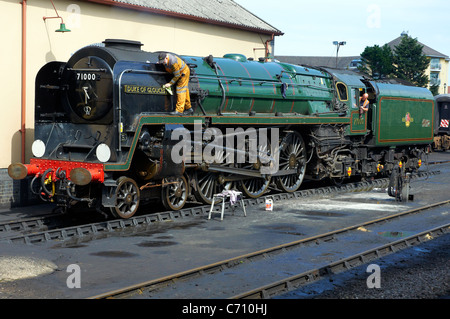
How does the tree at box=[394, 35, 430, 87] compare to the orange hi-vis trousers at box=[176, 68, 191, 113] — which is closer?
the orange hi-vis trousers at box=[176, 68, 191, 113]

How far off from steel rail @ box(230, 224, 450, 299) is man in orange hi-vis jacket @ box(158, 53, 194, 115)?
5.14m

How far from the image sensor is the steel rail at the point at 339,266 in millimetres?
7418

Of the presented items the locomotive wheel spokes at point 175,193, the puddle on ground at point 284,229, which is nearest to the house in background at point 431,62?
the locomotive wheel spokes at point 175,193

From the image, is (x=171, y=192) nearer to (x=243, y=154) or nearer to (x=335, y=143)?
(x=243, y=154)

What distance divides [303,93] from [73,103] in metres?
6.94

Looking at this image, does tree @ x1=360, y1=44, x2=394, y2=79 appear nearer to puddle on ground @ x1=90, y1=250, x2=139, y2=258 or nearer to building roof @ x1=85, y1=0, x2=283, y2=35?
building roof @ x1=85, y1=0, x2=283, y2=35

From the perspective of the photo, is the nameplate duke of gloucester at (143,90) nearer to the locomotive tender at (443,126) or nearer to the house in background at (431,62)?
the locomotive tender at (443,126)

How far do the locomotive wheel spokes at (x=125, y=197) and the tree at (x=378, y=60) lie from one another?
58.7 m

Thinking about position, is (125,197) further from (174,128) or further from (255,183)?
(255,183)

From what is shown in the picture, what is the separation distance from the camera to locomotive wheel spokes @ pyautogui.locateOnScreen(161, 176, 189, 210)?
12.9 metres

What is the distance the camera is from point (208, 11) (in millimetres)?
20250

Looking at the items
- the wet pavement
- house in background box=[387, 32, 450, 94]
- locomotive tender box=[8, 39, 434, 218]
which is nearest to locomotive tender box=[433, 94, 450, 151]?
locomotive tender box=[8, 39, 434, 218]

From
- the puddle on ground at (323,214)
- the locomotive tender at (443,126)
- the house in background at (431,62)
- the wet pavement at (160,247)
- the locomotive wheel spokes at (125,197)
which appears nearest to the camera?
the wet pavement at (160,247)

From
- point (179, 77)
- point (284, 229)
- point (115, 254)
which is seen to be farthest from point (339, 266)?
point (179, 77)
